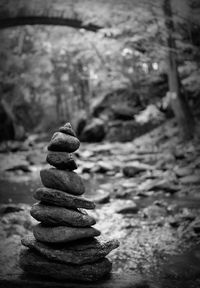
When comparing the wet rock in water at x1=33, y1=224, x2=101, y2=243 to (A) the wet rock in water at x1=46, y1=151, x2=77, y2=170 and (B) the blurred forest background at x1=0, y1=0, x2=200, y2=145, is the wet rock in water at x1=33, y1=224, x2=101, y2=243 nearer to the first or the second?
(A) the wet rock in water at x1=46, y1=151, x2=77, y2=170

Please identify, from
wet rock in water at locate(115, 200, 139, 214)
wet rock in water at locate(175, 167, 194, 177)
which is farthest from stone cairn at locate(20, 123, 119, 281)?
wet rock in water at locate(175, 167, 194, 177)

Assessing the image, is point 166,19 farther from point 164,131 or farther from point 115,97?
point 115,97

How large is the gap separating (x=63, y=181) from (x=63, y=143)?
1.83 ft

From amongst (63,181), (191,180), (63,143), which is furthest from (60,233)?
(191,180)

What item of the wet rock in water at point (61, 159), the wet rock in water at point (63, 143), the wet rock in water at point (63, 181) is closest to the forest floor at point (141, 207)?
the wet rock in water at point (63, 181)

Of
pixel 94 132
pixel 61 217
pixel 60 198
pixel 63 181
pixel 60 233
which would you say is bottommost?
pixel 94 132

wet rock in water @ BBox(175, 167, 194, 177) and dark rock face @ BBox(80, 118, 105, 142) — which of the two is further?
dark rock face @ BBox(80, 118, 105, 142)

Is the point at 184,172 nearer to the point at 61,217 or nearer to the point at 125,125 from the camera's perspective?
the point at 61,217

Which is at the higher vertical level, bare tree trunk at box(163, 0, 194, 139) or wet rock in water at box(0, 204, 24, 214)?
bare tree trunk at box(163, 0, 194, 139)

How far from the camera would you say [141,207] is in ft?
27.5

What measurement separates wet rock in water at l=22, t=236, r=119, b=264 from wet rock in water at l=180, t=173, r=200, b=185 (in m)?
5.62

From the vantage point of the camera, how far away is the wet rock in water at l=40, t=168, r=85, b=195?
194 inches

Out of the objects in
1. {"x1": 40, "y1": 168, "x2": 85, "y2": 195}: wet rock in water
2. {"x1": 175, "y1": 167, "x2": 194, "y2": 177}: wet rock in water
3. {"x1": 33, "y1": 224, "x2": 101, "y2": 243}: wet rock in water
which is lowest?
{"x1": 175, "y1": 167, "x2": 194, "y2": 177}: wet rock in water

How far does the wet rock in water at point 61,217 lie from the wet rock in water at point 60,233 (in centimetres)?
7
